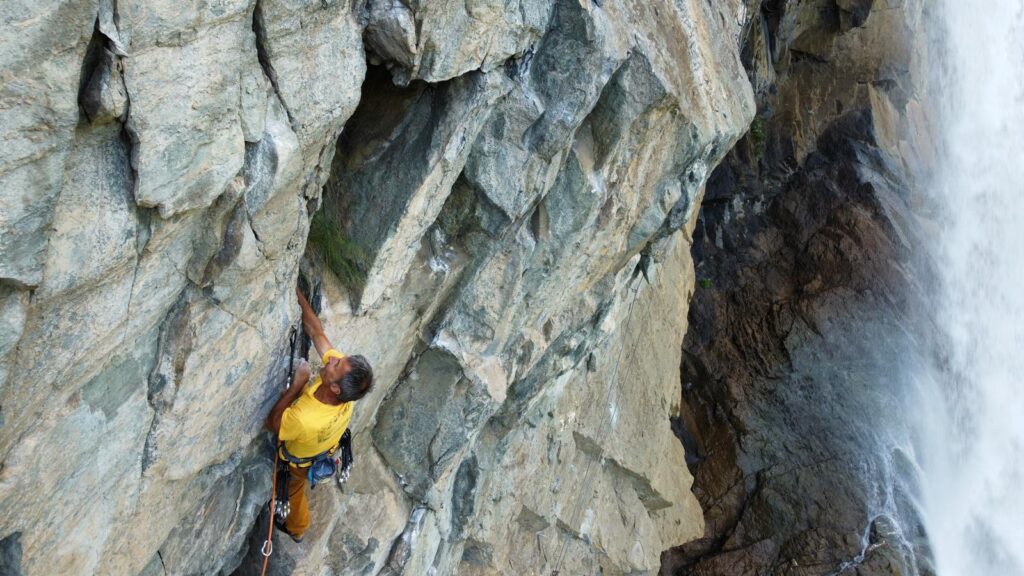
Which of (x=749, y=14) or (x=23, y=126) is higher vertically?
(x=749, y=14)

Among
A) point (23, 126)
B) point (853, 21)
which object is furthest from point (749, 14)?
point (23, 126)

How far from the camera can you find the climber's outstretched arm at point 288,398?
6.65 m

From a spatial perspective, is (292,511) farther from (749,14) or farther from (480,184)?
(749,14)

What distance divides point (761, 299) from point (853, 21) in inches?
249

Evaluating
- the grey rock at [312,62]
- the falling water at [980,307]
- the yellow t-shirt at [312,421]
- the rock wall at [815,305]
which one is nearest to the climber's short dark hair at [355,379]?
the yellow t-shirt at [312,421]

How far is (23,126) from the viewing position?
380 centimetres

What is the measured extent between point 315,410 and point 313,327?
68 cm

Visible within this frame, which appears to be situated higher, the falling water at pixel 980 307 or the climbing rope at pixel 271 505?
the falling water at pixel 980 307

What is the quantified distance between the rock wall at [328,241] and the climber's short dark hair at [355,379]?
699 mm

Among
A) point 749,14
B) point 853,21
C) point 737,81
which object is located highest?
point 853,21

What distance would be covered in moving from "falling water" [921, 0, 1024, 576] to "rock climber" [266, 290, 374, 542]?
14.2 meters

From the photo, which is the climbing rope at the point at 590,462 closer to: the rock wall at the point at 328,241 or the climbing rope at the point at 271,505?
the rock wall at the point at 328,241

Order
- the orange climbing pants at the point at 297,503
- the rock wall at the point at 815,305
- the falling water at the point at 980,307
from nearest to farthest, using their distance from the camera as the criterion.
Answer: the orange climbing pants at the point at 297,503
the rock wall at the point at 815,305
the falling water at the point at 980,307

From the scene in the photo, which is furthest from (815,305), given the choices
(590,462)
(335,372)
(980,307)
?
(335,372)
